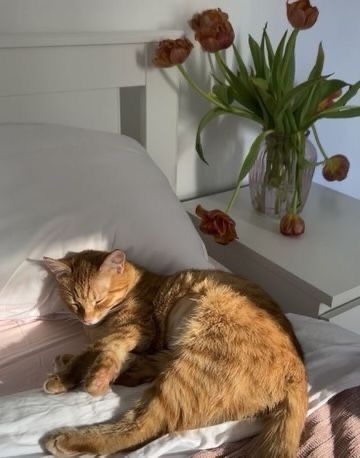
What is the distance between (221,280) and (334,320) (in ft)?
1.35

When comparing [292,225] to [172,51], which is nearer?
[172,51]

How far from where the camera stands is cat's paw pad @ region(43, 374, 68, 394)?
881mm

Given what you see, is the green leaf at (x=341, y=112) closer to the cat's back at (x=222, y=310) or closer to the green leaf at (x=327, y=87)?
the green leaf at (x=327, y=87)

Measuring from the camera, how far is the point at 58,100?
1338 mm

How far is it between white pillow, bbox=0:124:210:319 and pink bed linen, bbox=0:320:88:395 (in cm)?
3

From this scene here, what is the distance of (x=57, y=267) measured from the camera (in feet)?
3.44

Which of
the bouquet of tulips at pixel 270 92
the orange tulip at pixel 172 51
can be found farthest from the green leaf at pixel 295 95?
the orange tulip at pixel 172 51

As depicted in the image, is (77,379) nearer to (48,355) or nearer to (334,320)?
(48,355)

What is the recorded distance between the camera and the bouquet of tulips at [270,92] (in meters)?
1.37

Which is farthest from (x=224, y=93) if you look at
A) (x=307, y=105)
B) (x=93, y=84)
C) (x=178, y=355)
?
(x=178, y=355)

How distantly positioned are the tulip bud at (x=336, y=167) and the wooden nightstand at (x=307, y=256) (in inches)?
5.9

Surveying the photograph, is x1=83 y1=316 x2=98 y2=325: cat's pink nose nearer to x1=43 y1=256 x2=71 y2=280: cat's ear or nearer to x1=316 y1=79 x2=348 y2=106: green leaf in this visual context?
x1=43 y1=256 x2=71 y2=280: cat's ear

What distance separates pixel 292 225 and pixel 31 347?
30.8 inches

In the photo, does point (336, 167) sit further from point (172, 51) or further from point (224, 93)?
point (172, 51)
